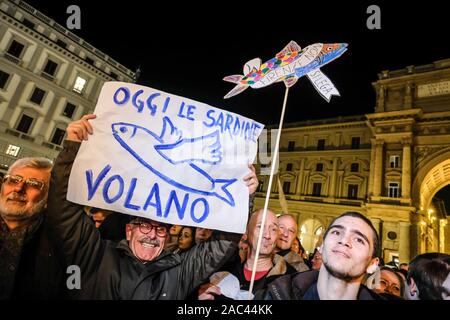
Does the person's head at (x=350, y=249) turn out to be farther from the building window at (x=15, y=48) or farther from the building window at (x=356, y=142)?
the building window at (x=356, y=142)

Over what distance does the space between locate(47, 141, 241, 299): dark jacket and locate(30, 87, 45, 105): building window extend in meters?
26.2

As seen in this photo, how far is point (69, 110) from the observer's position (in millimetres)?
25484

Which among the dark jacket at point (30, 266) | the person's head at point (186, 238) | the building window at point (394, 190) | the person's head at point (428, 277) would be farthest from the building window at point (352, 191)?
the dark jacket at point (30, 266)

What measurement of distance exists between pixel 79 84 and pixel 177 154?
28257 millimetres

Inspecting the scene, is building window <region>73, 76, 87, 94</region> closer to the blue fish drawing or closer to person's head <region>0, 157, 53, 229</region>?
person's head <region>0, 157, 53, 229</region>

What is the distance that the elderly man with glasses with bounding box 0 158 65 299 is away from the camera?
7.72ft

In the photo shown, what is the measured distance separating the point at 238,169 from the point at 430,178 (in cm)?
2838

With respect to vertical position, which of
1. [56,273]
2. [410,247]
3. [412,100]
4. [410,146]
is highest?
[412,100]

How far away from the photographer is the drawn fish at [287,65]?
343cm

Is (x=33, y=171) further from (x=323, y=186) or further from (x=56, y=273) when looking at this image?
(x=323, y=186)

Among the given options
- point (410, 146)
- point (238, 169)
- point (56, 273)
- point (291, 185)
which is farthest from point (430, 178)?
point (56, 273)

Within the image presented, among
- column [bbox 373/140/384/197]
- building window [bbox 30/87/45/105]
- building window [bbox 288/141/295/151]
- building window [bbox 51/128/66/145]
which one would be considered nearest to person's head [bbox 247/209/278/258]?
column [bbox 373/140/384/197]

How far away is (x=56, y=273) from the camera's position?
2.44 meters

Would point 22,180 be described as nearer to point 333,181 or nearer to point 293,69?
point 293,69
